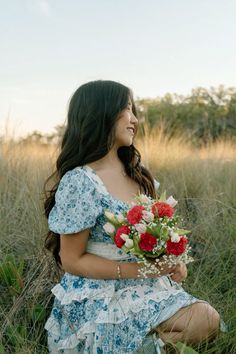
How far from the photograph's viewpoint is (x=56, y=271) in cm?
334

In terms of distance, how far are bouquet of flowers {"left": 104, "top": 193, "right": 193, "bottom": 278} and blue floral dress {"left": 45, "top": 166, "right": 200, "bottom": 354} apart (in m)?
0.16

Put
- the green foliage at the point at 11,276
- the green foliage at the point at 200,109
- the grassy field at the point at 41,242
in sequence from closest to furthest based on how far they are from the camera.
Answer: the grassy field at the point at 41,242
the green foliage at the point at 11,276
the green foliage at the point at 200,109

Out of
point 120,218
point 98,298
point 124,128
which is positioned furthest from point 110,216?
point 124,128

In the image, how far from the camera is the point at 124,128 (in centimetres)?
279

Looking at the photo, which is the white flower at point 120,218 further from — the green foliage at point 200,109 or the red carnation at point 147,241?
the green foliage at point 200,109

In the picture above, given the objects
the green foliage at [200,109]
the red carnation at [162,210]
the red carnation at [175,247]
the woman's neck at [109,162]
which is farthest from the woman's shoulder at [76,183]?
the green foliage at [200,109]

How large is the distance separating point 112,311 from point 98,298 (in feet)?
0.30

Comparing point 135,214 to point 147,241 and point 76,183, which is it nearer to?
point 147,241

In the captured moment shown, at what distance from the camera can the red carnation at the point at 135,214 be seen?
2.37m

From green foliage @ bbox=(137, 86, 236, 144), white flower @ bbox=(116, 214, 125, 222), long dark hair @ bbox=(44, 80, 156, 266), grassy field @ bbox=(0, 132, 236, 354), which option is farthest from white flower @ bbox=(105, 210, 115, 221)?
green foliage @ bbox=(137, 86, 236, 144)

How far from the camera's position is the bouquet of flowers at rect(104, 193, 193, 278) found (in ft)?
7.75

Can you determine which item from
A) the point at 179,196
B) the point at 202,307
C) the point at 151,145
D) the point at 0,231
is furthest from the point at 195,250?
the point at 151,145

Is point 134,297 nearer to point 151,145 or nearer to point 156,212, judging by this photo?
point 156,212

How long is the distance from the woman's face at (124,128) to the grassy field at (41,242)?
0.94 meters
